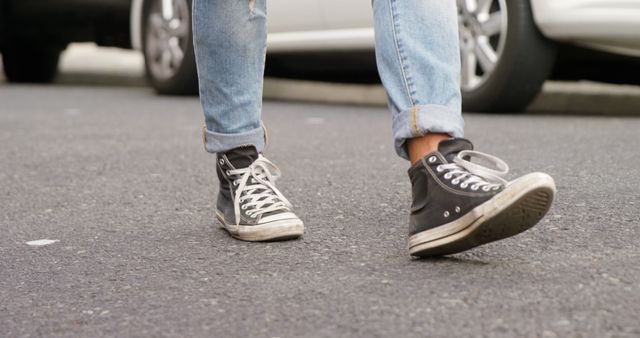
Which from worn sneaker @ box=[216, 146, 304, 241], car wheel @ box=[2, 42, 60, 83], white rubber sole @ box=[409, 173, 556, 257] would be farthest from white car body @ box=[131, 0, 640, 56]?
white rubber sole @ box=[409, 173, 556, 257]

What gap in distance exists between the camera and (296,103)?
6637mm

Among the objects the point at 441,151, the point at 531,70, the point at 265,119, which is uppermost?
the point at 441,151

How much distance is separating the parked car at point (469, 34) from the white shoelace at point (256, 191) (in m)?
2.58

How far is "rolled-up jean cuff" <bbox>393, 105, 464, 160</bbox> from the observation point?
219 cm

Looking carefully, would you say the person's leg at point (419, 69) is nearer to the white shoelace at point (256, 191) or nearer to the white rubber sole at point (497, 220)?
the white rubber sole at point (497, 220)

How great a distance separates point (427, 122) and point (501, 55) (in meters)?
2.96

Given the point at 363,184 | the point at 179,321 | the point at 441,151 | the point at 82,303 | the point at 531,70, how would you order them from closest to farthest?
the point at 179,321 → the point at 82,303 → the point at 441,151 → the point at 363,184 → the point at 531,70

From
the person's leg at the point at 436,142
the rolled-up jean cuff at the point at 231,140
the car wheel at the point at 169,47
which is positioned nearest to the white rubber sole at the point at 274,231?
the rolled-up jean cuff at the point at 231,140

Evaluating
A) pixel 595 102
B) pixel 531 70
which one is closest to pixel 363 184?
pixel 531 70

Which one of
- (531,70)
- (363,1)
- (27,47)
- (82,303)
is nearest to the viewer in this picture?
(82,303)

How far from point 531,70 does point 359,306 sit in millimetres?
3336

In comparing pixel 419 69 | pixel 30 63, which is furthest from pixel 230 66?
pixel 30 63

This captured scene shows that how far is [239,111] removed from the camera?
2529 mm

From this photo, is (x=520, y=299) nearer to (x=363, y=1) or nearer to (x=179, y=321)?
(x=179, y=321)
